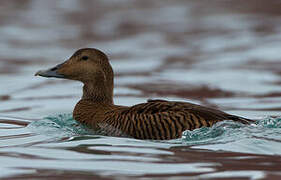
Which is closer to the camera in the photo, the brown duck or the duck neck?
the brown duck

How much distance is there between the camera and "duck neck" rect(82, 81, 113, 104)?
28.8 ft

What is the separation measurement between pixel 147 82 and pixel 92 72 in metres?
5.52

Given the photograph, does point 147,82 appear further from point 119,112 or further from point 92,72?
point 119,112

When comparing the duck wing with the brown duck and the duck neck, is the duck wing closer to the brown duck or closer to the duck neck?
the brown duck

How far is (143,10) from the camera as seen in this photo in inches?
992

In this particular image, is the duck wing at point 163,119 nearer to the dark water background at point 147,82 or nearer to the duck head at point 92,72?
the dark water background at point 147,82

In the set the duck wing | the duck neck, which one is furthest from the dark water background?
the duck neck

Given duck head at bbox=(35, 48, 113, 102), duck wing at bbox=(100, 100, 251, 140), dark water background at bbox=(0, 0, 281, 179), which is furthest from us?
duck head at bbox=(35, 48, 113, 102)

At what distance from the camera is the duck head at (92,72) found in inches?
344

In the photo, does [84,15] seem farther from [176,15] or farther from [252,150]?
[252,150]

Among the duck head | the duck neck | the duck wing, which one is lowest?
the duck wing

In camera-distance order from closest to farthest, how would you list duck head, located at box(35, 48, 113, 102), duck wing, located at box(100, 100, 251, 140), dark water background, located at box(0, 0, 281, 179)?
dark water background, located at box(0, 0, 281, 179)
duck wing, located at box(100, 100, 251, 140)
duck head, located at box(35, 48, 113, 102)

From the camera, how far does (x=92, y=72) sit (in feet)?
28.8

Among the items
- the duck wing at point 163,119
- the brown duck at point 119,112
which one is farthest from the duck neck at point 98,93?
the duck wing at point 163,119
